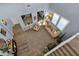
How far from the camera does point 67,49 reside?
1605mm

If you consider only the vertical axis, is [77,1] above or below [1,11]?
above

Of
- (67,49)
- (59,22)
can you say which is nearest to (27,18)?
(59,22)

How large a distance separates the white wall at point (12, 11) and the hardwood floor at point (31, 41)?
7 cm

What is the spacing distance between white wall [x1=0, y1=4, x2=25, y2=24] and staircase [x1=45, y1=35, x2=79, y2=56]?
0.34 m

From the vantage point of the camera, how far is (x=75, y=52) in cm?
148

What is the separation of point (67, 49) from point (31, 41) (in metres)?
0.33

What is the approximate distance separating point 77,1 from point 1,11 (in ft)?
1.69

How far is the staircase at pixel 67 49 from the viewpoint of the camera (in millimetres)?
1453

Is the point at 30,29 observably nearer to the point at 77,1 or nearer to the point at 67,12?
the point at 67,12

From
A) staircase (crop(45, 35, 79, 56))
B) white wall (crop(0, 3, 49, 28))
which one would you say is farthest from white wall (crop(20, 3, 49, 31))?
staircase (crop(45, 35, 79, 56))

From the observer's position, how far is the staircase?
145cm

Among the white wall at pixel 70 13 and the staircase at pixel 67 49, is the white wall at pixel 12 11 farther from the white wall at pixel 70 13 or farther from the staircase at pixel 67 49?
the staircase at pixel 67 49

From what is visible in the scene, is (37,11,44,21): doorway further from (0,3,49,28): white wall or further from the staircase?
the staircase

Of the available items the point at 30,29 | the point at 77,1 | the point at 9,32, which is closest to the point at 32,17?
the point at 30,29
